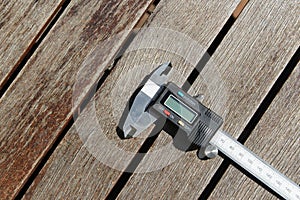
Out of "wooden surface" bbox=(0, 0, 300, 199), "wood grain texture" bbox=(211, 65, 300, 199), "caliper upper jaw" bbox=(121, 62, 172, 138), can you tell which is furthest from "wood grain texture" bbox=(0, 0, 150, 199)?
"wood grain texture" bbox=(211, 65, 300, 199)

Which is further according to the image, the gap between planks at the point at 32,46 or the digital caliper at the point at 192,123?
the gap between planks at the point at 32,46

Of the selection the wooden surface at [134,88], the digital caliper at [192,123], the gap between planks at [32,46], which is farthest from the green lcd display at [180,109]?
the gap between planks at [32,46]

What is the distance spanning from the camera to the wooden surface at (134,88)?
1559mm

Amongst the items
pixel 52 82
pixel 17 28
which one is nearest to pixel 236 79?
pixel 52 82

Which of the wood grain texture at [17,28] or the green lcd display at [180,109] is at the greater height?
the green lcd display at [180,109]

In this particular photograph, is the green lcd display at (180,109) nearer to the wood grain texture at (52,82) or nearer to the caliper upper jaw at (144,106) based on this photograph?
the caliper upper jaw at (144,106)

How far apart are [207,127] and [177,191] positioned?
26 cm

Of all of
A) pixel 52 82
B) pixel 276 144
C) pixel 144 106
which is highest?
pixel 276 144

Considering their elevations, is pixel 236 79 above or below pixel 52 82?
above

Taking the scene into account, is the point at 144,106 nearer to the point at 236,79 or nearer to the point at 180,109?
the point at 180,109

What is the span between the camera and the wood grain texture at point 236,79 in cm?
156

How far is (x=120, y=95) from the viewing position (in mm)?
1573

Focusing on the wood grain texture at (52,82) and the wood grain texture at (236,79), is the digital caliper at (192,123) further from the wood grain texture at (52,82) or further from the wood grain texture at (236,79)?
the wood grain texture at (52,82)

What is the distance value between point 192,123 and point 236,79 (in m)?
0.24
